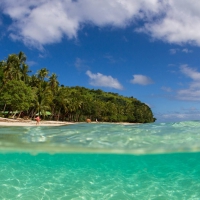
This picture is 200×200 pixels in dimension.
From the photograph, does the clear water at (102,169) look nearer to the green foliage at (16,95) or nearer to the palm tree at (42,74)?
the green foliage at (16,95)

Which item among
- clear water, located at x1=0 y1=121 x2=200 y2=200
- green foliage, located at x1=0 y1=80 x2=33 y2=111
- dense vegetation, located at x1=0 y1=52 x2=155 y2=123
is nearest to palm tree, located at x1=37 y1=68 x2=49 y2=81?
dense vegetation, located at x1=0 y1=52 x2=155 y2=123

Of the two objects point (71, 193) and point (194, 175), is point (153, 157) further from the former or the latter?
point (71, 193)

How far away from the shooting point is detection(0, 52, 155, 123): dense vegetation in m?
44.2

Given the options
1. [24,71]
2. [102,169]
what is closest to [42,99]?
[24,71]

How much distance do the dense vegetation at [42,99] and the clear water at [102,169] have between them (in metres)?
27.8

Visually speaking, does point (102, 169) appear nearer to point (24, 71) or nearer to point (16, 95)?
point (16, 95)

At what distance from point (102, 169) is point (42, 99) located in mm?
39211

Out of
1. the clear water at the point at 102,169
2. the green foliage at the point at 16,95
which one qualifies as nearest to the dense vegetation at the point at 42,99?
the green foliage at the point at 16,95

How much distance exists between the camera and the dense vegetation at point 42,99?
44188mm

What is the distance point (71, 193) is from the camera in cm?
1024

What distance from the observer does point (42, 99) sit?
5188 cm

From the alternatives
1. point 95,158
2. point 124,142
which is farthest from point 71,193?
point 95,158

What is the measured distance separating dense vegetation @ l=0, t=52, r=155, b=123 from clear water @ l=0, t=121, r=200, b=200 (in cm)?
2781

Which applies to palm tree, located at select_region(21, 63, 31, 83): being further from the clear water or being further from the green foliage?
the clear water
